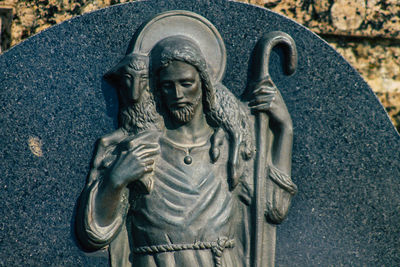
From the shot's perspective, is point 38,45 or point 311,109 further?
point 311,109

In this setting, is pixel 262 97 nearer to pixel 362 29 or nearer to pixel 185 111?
pixel 185 111

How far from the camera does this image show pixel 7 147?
313 centimetres

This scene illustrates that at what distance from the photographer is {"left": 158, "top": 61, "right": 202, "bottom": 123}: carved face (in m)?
3.07

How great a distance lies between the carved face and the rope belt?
Result: 50 centimetres

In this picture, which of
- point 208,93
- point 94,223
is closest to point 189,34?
point 208,93

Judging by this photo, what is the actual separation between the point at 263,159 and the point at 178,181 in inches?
15.3

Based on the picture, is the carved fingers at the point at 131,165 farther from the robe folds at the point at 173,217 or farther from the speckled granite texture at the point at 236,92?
the speckled granite texture at the point at 236,92

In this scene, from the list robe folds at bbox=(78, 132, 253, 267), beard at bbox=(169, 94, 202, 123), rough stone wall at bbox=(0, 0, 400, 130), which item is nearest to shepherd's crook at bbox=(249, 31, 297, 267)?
robe folds at bbox=(78, 132, 253, 267)

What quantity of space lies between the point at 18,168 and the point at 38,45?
498 millimetres

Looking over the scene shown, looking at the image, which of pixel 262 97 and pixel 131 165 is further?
pixel 262 97

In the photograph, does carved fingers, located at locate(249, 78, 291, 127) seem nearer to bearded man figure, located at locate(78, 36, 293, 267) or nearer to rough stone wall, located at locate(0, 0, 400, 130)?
bearded man figure, located at locate(78, 36, 293, 267)

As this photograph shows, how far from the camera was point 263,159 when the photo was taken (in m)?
3.28

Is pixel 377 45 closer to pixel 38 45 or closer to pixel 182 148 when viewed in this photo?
pixel 182 148

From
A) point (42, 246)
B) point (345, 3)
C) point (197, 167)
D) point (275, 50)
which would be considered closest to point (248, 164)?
point (197, 167)
